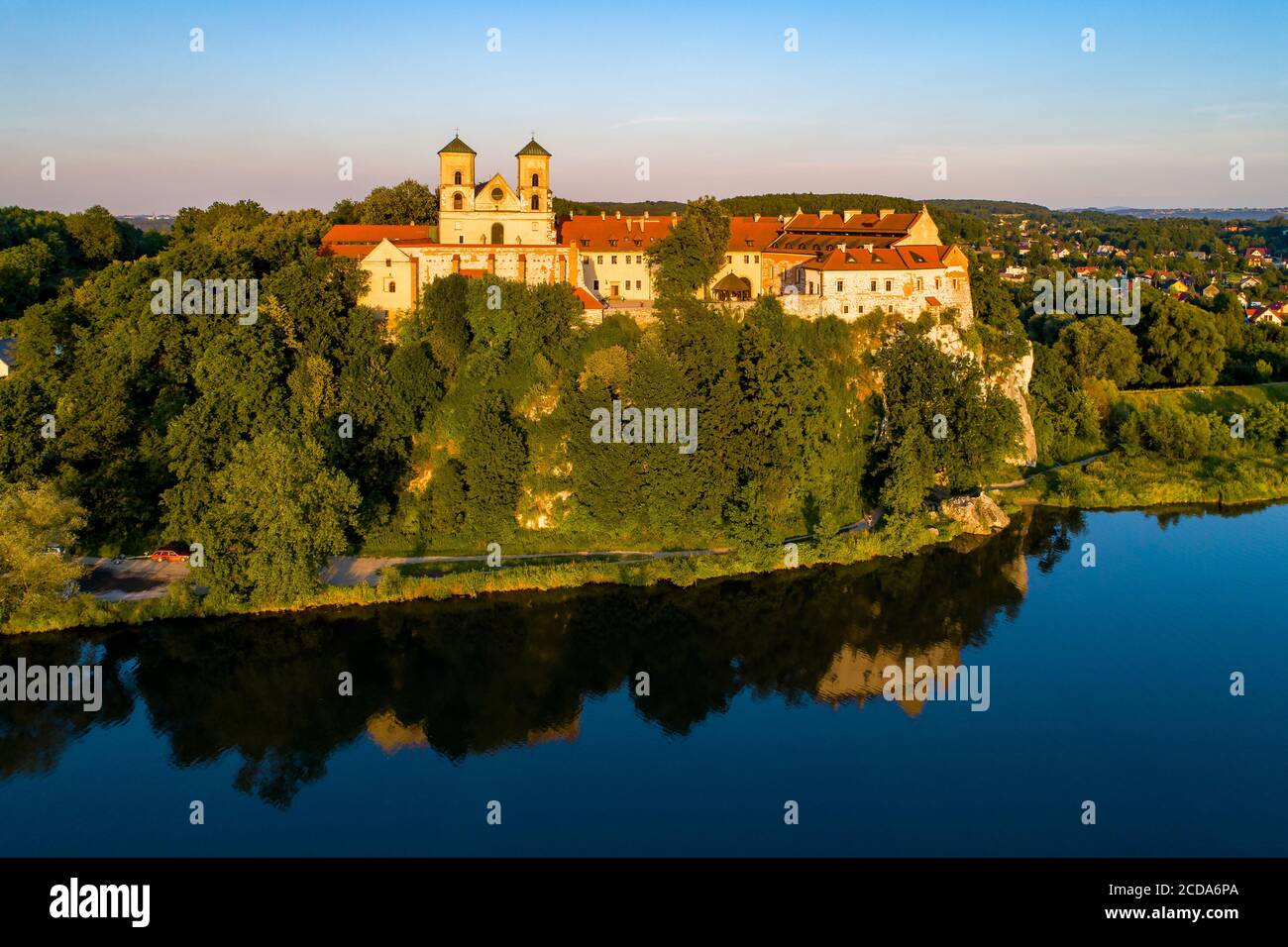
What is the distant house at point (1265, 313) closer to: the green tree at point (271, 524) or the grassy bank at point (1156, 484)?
the grassy bank at point (1156, 484)

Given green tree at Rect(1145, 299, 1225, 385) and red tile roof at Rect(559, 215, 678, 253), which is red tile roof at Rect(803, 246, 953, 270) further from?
green tree at Rect(1145, 299, 1225, 385)

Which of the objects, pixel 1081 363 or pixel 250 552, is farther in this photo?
pixel 1081 363

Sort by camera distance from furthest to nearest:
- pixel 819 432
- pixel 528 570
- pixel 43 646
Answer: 1. pixel 819 432
2. pixel 528 570
3. pixel 43 646

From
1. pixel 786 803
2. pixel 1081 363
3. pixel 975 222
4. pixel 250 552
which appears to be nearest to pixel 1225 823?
pixel 786 803

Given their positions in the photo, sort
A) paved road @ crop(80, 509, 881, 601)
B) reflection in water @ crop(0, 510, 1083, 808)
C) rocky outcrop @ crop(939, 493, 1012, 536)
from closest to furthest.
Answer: reflection in water @ crop(0, 510, 1083, 808), paved road @ crop(80, 509, 881, 601), rocky outcrop @ crop(939, 493, 1012, 536)

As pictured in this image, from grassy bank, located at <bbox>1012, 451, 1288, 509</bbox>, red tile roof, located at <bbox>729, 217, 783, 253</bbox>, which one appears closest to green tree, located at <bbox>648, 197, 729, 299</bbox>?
red tile roof, located at <bbox>729, 217, 783, 253</bbox>

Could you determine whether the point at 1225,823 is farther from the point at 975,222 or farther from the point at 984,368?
the point at 975,222
